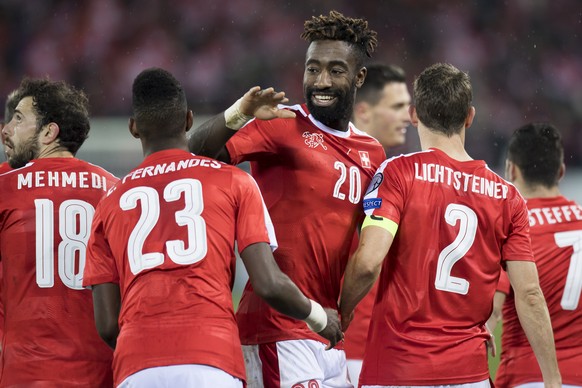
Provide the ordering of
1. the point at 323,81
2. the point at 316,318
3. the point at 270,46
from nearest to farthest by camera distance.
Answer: the point at 316,318
the point at 323,81
the point at 270,46

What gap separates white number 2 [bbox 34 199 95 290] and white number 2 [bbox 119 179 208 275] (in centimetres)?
80

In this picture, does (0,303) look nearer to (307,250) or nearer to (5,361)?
(5,361)

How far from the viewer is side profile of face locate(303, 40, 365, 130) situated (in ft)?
17.2

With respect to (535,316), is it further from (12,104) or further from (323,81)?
(12,104)

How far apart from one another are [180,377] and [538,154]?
3460 millimetres

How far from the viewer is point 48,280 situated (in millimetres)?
4992

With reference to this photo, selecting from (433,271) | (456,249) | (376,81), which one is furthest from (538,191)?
(376,81)

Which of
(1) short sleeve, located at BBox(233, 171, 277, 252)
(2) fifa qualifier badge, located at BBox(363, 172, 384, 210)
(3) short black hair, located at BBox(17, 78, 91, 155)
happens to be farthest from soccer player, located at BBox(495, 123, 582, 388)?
(3) short black hair, located at BBox(17, 78, 91, 155)

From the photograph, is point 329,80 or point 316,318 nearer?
point 316,318

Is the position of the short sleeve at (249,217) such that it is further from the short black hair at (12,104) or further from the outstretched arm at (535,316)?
the short black hair at (12,104)

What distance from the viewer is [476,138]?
1605 centimetres

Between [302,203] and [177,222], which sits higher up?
[302,203]

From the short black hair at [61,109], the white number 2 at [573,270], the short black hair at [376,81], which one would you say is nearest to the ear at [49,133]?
the short black hair at [61,109]

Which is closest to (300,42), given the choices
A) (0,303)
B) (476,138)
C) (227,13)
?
(227,13)
